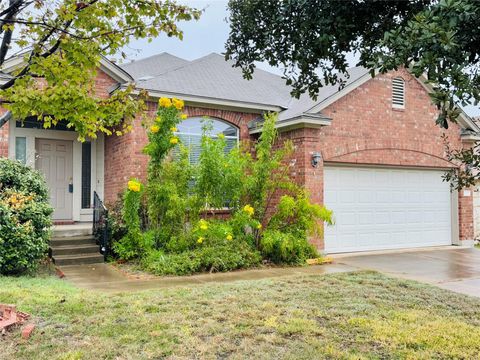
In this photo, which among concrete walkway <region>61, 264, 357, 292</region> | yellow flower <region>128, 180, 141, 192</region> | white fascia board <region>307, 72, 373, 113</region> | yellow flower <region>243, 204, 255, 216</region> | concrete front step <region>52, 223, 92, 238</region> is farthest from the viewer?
white fascia board <region>307, 72, 373, 113</region>

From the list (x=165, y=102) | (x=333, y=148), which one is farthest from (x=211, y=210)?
(x=333, y=148)

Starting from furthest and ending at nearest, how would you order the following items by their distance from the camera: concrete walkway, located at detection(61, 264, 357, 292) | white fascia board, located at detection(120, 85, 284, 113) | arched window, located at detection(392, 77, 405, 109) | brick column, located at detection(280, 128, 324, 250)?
arched window, located at detection(392, 77, 405, 109), brick column, located at detection(280, 128, 324, 250), white fascia board, located at detection(120, 85, 284, 113), concrete walkway, located at detection(61, 264, 357, 292)

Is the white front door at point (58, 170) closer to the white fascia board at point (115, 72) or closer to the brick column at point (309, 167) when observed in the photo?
the white fascia board at point (115, 72)

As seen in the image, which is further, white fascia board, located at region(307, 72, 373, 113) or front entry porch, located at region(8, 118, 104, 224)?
white fascia board, located at region(307, 72, 373, 113)

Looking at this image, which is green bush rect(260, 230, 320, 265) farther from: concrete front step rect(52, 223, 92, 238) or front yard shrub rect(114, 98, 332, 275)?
concrete front step rect(52, 223, 92, 238)

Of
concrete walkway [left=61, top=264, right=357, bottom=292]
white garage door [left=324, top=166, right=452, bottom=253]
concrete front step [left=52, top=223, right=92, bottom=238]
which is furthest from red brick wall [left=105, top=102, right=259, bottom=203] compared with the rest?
white garage door [left=324, top=166, right=452, bottom=253]

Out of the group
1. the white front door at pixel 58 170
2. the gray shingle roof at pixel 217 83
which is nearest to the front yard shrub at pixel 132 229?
the gray shingle roof at pixel 217 83

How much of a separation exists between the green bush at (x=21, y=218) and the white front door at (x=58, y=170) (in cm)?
294

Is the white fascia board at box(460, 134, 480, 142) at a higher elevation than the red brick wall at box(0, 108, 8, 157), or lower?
higher

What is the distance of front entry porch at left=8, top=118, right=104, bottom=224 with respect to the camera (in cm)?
1091

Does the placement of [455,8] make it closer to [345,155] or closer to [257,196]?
[257,196]

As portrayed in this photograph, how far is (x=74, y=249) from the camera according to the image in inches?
371

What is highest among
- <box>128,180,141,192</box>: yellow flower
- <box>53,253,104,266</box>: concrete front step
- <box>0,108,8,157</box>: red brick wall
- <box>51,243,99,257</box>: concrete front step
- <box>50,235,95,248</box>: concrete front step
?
<box>0,108,8,157</box>: red brick wall

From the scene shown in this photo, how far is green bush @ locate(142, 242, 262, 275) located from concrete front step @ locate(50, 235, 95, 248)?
6.34 feet
